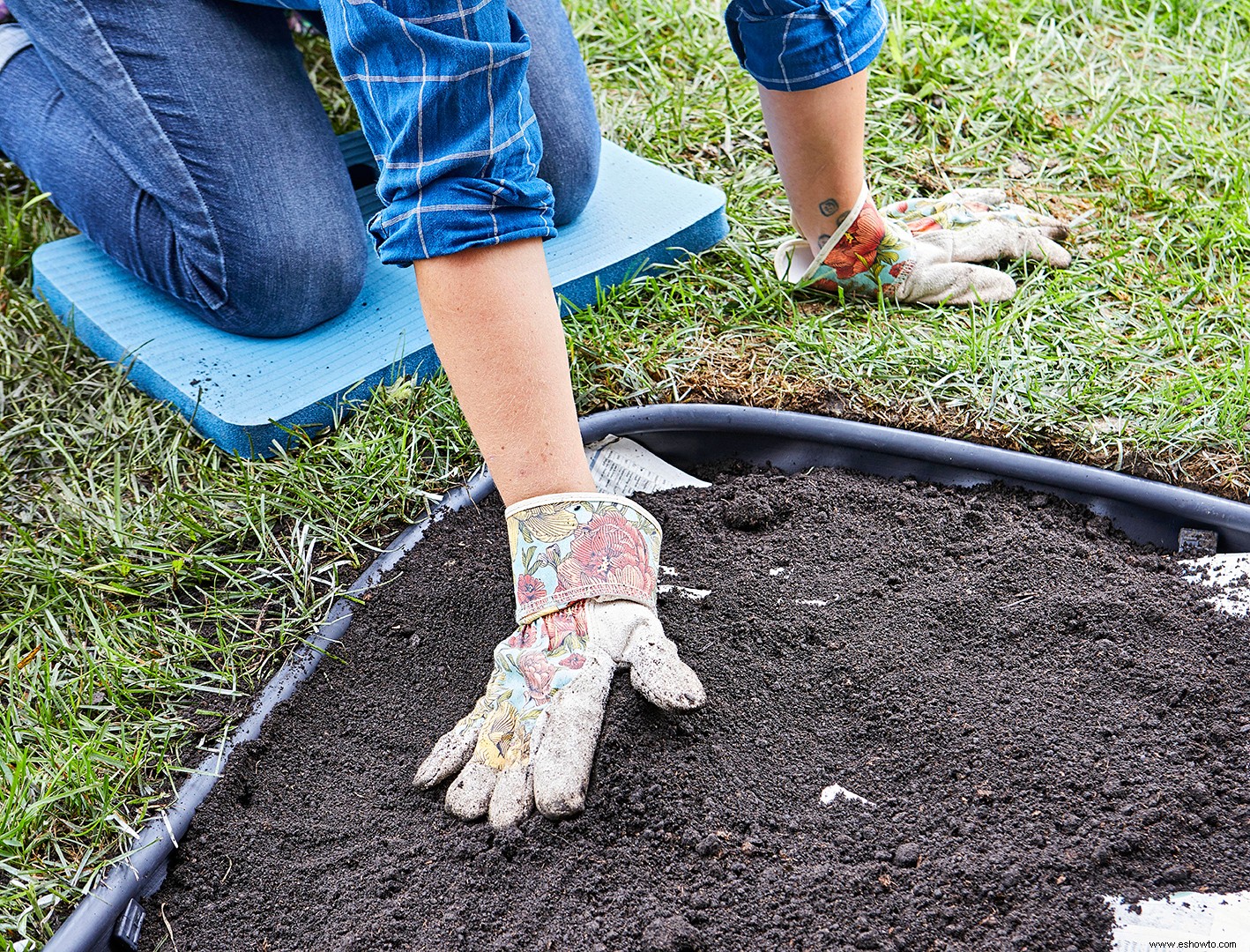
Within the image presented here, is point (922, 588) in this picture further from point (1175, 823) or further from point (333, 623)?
point (333, 623)

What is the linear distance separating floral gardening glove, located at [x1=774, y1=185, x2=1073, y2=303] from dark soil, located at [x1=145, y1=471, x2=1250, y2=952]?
554mm

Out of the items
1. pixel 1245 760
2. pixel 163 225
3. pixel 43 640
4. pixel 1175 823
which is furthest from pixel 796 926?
pixel 163 225

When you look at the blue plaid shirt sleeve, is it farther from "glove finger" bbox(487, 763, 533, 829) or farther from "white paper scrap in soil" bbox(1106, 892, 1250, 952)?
"white paper scrap in soil" bbox(1106, 892, 1250, 952)

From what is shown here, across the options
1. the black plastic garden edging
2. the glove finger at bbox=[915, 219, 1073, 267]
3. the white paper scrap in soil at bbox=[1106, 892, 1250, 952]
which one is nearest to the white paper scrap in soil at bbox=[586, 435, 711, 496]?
the black plastic garden edging

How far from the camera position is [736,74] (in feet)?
8.10

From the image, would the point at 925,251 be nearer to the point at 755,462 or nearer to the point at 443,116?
the point at 755,462

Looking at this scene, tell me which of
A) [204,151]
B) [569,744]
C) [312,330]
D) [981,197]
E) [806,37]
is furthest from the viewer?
[981,197]

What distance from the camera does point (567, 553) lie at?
47.3 inches

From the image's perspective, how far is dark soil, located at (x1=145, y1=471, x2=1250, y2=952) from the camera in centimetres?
106

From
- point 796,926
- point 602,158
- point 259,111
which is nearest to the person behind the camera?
point 796,926

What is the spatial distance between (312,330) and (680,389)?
0.71m

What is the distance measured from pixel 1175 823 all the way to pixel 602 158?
1.67 metres

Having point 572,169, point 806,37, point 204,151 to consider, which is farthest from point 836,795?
point 204,151

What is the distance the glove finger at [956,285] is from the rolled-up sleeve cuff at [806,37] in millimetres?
387
